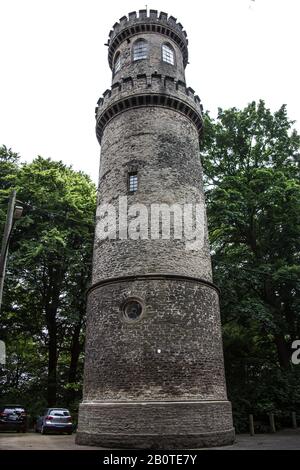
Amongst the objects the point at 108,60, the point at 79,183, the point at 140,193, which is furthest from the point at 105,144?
the point at 79,183

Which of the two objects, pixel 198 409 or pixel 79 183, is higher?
pixel 79 183

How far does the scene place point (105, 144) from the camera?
658 inches

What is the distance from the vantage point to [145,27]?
1838 cm

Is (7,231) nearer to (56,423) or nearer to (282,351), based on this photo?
(56,423)

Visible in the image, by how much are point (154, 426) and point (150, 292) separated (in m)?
3.89

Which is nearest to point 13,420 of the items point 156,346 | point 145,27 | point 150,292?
point 156,346

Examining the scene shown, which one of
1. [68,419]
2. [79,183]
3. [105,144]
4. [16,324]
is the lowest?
[68,419]

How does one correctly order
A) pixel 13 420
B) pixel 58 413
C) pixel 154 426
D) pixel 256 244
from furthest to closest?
pixel 256 244, pixel 13 420, pixel 58 413, pixel 154 426

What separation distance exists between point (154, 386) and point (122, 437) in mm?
1621

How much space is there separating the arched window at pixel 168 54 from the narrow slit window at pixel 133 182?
21.5 feet

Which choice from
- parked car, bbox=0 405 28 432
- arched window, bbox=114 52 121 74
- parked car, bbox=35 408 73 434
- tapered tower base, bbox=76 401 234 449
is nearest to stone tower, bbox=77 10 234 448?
tapered tower base, bbox=76 401 234 449

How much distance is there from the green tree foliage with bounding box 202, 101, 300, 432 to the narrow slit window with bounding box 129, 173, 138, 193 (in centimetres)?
602

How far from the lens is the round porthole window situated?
12607 mm

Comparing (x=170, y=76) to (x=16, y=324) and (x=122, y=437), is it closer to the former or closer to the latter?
(x=122, y=437)
